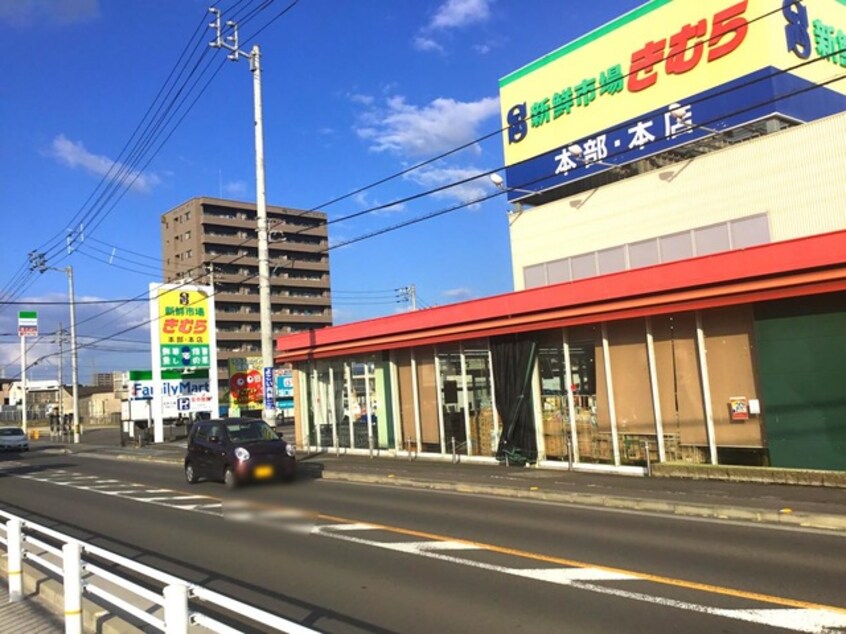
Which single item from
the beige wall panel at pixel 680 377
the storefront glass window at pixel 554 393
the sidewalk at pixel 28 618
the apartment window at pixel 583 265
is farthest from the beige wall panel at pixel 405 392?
the sidewalk at pixel 28 618

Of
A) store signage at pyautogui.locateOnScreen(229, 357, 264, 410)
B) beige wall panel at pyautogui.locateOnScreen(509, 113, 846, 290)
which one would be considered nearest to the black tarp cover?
beige wall panel at pyautogui.locateOnScreen(509, 113, 846, 290)

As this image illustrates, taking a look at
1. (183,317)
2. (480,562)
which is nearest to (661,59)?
(480,562)

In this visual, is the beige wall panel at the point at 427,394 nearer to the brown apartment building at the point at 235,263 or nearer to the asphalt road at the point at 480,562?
the asphalt road at the point at 480,562

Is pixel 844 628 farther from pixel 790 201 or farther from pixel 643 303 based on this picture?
pixel 790 201

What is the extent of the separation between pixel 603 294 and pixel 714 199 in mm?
7351

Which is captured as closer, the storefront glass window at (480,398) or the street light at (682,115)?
the storefront glass window at (480,398)

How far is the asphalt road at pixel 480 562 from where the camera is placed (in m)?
5.91

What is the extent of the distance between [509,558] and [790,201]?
50.3 ft

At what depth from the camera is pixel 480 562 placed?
7.86m

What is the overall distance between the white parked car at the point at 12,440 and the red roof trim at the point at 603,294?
24945 millimetres

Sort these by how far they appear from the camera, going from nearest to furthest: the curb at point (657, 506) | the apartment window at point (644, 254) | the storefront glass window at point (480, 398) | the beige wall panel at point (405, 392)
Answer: the curb at point (657, 506) → the storefront glass window at point (480, 398) → the beige wall panel at point (405, 392) → the apartment window at point (644, 254)

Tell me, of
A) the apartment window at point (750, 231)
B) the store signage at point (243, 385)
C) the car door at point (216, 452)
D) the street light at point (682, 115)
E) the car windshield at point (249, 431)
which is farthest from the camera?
the store signage at point (243, 385)

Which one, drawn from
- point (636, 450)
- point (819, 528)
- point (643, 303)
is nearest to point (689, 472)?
point (636, 450)

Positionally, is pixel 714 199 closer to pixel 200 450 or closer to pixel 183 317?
pixel 200 450
